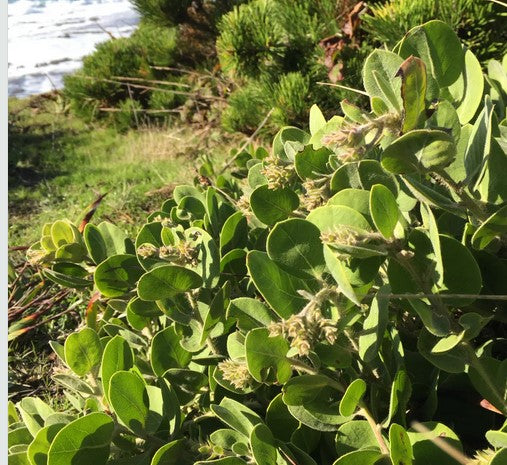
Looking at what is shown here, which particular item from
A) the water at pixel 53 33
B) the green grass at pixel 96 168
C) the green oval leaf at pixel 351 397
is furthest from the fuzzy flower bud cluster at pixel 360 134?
the water at pixel 53 33

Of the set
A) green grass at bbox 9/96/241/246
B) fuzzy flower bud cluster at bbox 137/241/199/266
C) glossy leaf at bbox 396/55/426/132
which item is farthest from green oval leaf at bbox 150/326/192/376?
green grass at bbox 9/96/241/246

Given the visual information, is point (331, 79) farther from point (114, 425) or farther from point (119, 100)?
point (119, 100)

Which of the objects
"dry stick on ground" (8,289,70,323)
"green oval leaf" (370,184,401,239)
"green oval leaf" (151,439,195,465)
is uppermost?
"green oval leaf" (370,184,401,239)

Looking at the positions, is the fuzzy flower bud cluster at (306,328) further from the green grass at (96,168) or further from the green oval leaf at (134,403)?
the green grass at (96,168)

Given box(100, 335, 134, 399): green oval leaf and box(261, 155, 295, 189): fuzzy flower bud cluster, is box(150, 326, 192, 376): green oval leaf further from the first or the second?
box(261, 155, 295, 189): fuzzy flower bud cluster

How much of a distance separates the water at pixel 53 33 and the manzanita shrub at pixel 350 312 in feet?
28.0

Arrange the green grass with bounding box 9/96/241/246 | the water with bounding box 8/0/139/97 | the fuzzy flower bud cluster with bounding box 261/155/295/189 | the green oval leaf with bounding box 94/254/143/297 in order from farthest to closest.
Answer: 1. the water with bounding box 8/0/139/97
2. the green grass with bounding box 9/96/241/246
3. the green oval leaf with bounding box 94/254/143/297
4. the fuzzy flower bud cluster with bounding box 261/155/295/189

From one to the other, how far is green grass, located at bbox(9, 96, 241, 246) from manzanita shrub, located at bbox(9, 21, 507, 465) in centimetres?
211

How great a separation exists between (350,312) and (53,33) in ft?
32.5

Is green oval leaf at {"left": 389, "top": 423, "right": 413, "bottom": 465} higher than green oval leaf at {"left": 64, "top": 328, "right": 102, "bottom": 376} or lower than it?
higher

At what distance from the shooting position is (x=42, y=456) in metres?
0.71

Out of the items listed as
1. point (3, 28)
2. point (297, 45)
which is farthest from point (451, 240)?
point (297, 45)

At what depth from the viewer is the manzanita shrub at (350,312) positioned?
0.58 meters

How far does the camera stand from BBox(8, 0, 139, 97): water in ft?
29.2
